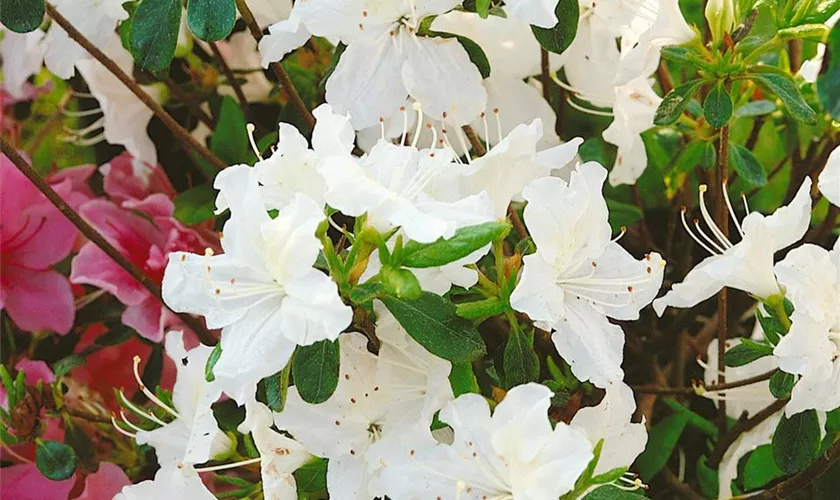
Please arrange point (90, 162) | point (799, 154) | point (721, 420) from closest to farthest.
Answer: point (721, 420), point (799, 154), point (90, 162)

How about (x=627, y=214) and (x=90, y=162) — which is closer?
(x=627, y=214)

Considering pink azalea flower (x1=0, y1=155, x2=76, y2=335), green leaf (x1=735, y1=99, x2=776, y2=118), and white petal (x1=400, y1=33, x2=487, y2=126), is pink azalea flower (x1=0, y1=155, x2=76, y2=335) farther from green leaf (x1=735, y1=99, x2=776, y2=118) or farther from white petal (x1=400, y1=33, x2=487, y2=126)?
green leaf (x1=735, y1=99, x2=776, y2=118)

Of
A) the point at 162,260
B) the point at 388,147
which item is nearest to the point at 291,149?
the point at 388,147

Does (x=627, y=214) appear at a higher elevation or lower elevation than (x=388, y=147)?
lower

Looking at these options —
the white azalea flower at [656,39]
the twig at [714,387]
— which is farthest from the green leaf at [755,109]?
the twig at [714,387]

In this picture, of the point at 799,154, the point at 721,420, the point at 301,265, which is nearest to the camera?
the point at 301,265

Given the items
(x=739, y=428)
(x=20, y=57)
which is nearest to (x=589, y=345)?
(x=739, y=428)

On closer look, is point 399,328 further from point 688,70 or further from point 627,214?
point 688,70

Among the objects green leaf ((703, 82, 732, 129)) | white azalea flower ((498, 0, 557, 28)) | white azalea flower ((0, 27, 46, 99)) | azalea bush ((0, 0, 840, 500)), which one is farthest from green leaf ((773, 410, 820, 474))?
white azalea flower ((0, 27, 46, 99))
